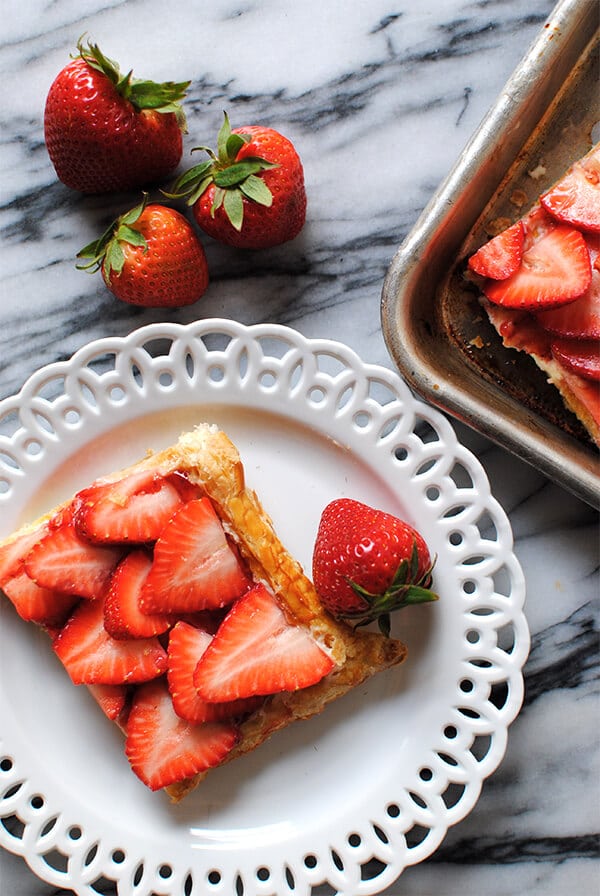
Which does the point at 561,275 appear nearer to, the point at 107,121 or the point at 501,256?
the point at 501,256

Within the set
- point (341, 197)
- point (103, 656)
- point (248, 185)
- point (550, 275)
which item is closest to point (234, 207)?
point (248, 185)

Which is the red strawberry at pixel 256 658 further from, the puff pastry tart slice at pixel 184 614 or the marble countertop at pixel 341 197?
the marble countertop at pixel 341 197

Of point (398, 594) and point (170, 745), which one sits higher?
point (398, 594)

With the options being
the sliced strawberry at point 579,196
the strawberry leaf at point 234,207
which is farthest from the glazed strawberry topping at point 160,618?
the sliced strawberry at point 579,196

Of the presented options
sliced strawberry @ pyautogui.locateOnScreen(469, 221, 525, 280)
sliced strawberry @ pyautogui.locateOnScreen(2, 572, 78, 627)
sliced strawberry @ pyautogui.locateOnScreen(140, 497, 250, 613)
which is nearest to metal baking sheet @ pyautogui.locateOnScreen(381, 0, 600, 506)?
sliced strawberry @ pyautogui.locateOnScreen(469, 221, 525, 280)

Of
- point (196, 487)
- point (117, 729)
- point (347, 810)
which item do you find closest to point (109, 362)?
point (196, 487)

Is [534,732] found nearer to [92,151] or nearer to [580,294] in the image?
[580,294]
